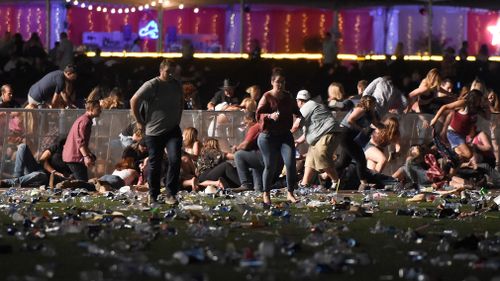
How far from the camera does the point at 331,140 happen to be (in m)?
20.9

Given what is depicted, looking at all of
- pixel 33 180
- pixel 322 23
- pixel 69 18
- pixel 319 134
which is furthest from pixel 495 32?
pixel 33 180

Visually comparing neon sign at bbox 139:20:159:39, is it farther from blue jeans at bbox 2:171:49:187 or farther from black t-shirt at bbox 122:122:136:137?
blue jeans at bbox 2:171:49:187

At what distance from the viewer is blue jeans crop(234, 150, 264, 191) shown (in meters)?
20.9

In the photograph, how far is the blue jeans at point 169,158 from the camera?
16812mm

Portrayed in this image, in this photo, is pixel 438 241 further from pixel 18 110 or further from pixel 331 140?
pixel 18 110

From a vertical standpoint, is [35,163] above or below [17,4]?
below

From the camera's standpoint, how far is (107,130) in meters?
22.4

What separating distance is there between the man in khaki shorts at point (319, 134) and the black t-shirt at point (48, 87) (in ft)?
14.7

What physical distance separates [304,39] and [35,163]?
18364 mm

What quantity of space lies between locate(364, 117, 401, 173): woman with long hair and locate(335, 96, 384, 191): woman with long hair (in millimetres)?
847

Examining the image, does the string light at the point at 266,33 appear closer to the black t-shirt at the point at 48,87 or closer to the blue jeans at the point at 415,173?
the black t-shirt at the point at 48,87

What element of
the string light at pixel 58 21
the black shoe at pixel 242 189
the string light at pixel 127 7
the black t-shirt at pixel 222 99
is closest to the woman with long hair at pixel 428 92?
the black t-shirt at pixel 222 99

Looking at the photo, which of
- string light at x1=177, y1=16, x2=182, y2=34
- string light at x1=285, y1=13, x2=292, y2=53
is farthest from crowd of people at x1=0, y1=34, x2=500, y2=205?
string light at x1=285, y1=13, x2=292, y2=53

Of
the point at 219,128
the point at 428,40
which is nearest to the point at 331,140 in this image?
the point at 219,128
